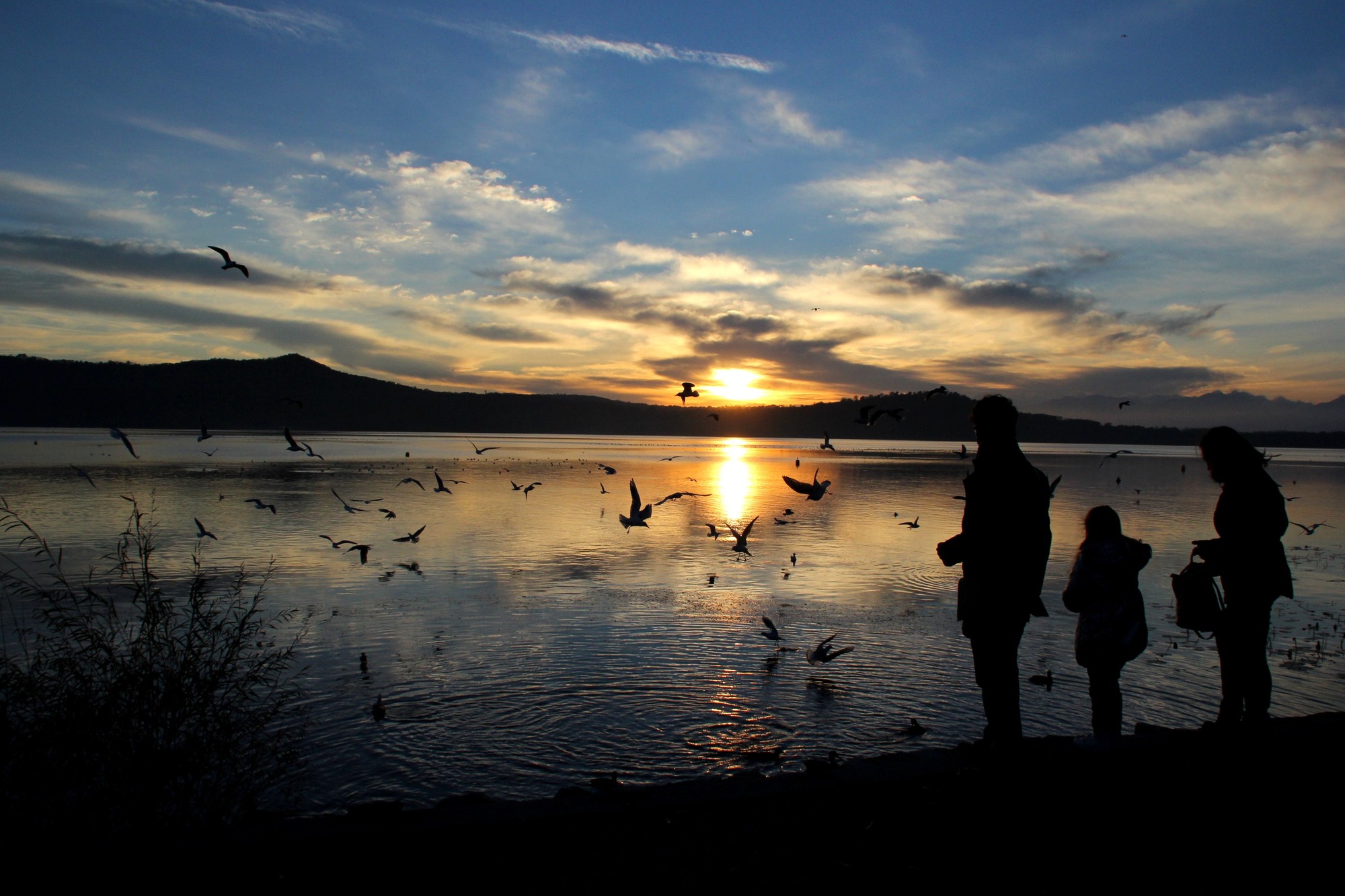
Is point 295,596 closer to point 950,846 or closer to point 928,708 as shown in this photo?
point 928,708

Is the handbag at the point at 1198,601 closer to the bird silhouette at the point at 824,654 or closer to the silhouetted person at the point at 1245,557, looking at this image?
the silhouetted person at the point at 1245,557

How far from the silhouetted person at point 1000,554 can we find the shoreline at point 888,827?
Answer: 0.55 metres

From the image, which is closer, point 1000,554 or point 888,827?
point 888,827

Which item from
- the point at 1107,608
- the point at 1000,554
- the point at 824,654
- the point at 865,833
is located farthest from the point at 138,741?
the point at 1107,608

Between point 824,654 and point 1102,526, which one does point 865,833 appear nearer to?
point 1102,526

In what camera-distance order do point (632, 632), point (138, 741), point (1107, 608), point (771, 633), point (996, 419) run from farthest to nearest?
point (632, 632) < point (771, 633) < point (138, 741) < point (1107, 608) < point (996, 419)

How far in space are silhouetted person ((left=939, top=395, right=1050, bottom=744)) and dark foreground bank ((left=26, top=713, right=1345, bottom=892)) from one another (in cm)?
55

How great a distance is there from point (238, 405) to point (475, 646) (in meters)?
171

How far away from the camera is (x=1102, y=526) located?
6.07m

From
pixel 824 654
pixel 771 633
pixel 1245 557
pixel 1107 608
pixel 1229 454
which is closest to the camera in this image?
A: pixel 1245 557

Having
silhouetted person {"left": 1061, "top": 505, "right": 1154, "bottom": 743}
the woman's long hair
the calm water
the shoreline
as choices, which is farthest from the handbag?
the calm water

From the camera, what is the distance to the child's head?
19.8ft

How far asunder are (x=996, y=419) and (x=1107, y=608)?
6.29 ft

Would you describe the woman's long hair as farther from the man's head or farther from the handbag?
the man's head
